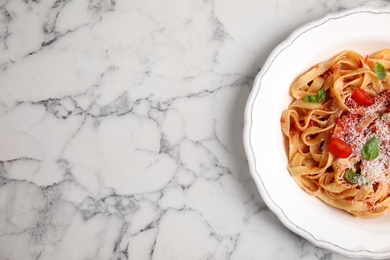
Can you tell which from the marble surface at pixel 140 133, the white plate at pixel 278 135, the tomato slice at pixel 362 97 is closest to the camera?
the white plate at pixel 278 135

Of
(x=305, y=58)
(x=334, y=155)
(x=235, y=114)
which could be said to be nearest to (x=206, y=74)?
(x=235, y=114)

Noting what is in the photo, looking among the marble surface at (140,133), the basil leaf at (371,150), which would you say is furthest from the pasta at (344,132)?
the marble surface at (140,133)

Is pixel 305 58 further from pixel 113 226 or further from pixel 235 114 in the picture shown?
pixel 113 226

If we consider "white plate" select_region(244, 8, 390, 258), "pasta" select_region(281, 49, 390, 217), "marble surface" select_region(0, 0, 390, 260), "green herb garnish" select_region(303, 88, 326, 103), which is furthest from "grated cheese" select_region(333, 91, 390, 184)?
"marble surface" select_region(0, 0, 390, 260)


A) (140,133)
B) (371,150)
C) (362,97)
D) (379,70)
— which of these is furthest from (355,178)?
(140,133)

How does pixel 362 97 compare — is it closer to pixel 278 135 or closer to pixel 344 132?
pixel 344 132

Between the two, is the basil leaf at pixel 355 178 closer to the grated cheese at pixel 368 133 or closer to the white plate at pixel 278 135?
the grated cheese at pixel 368 133

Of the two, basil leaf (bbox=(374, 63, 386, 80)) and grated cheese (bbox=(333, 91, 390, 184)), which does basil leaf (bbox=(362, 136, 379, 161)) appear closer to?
grated cheese (bbox=(333, 91, 390, 184))
